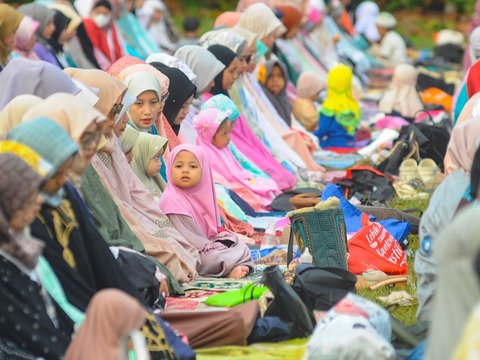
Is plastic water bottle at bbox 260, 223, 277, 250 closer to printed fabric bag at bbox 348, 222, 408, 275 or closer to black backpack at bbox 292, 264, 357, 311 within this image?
printed fabric bag at bbox 348, 222, 408, 275

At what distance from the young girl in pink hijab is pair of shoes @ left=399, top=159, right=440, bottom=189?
107 centimetres

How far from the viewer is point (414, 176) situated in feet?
35.7

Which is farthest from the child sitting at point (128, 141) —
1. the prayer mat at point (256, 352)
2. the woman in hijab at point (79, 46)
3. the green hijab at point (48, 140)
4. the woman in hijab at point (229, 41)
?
the woman in hijab at point (79, 46)

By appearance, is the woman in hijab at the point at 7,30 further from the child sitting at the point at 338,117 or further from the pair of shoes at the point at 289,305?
the pair of shoes at the point at 289,305

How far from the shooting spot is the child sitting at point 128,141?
322 inches

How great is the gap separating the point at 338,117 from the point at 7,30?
381cm

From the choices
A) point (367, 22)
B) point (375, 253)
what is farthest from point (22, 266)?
point (367, 22)

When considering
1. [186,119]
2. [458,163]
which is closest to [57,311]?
[458,163]

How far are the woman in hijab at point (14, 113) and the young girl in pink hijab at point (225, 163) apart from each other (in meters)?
3.58

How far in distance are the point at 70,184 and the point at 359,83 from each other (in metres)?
11.8

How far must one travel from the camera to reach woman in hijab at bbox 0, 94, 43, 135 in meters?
6.26

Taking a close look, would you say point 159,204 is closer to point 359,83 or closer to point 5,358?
point 5,358

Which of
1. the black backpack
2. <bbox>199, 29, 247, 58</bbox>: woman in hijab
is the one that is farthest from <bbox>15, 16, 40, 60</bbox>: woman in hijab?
the black backpack

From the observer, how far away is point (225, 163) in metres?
10.2
